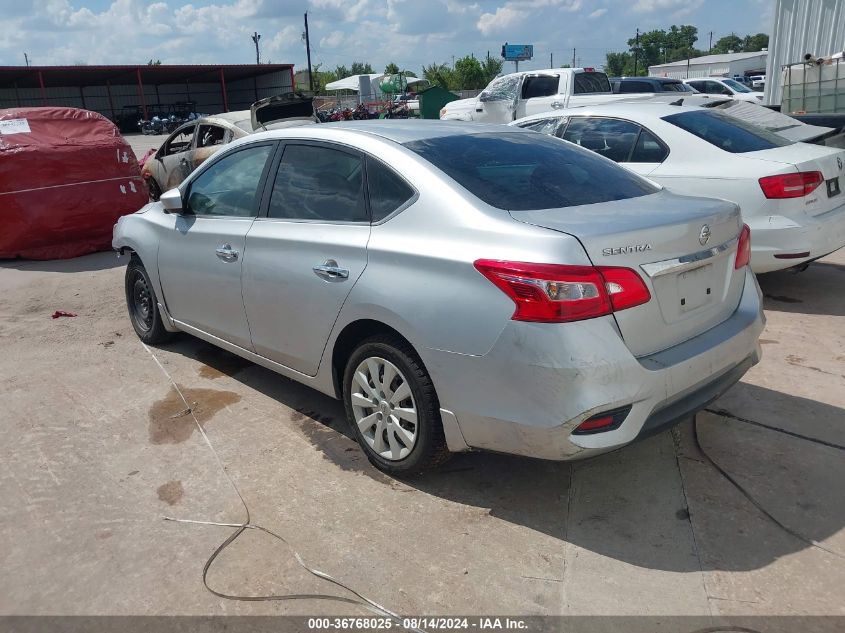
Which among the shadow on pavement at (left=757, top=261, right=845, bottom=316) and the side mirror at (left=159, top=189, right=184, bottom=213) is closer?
the side mirror at (left=159, top=189, right=184, bottom=213)

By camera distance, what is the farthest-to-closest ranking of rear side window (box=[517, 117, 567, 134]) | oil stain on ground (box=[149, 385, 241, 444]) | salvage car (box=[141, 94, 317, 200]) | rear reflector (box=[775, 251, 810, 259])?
salvage car (box=[141, 94, 317, 200])
rear side window (box=[517, 117, 567, 134])
rear reflector (box=[775, 251, 810, 259])
oil stain on ground (box=[149, 385, 241, 444])

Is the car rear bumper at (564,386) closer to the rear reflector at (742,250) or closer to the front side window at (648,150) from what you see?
the rear reflector at (742,250)

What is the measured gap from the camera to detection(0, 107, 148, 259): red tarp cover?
28.9 ft

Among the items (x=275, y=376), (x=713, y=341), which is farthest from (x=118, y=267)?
(x=713, y=341)

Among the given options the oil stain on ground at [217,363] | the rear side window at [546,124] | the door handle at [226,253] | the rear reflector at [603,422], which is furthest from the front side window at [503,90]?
the rear reflector at [603,422]

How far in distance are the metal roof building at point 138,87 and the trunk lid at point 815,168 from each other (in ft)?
132

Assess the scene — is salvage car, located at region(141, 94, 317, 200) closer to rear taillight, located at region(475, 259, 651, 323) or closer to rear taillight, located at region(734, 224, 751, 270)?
rear taillight, located at region(734, 224, 751, 270)

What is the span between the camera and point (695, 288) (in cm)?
307

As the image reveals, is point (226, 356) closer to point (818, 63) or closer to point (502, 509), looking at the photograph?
point (502, 509)

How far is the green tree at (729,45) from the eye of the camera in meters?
121

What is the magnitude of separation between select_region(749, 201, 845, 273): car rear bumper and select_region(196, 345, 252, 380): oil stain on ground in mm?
4042

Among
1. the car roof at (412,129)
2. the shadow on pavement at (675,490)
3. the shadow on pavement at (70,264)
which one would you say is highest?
the car roof at (412,129)

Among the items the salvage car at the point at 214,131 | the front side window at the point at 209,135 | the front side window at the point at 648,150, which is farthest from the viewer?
the front side window at the point at 209,135

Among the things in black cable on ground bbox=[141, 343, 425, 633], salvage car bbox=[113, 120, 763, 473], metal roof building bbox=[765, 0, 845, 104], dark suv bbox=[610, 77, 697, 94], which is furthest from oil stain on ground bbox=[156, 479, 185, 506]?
metal roof building bbox=[765, 0, 845, 104]
